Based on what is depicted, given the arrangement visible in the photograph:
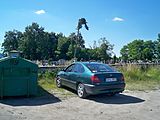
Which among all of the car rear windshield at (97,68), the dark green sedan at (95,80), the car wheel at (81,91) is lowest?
the car wheel at (81,91)

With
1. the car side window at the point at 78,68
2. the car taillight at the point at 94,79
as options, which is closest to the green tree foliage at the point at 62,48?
the car side window at the point at 78,68

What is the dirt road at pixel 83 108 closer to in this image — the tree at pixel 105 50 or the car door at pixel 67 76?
the car door at pixel 67 76

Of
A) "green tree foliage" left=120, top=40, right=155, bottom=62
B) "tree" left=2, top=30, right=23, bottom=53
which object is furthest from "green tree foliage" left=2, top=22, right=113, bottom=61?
"green tree foliage" left=120, top=40, right=155, bottom=62

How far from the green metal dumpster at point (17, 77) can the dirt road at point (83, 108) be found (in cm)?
39

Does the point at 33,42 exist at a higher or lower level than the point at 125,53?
higher

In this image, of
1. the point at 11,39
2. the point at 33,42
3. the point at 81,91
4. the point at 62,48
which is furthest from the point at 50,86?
the point at 11,39

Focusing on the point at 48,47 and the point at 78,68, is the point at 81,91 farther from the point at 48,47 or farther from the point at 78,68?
the point at 48,47

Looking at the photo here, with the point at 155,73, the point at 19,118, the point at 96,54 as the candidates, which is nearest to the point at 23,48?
the point at 96,54

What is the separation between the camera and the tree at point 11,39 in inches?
3986

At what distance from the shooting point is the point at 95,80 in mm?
10898

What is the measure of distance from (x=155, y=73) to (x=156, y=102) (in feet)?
37.7

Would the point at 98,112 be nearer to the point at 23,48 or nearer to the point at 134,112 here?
the point at 134,112

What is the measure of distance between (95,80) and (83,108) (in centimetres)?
166

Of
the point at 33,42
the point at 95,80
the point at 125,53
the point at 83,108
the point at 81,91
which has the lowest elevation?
the point at 83,108
